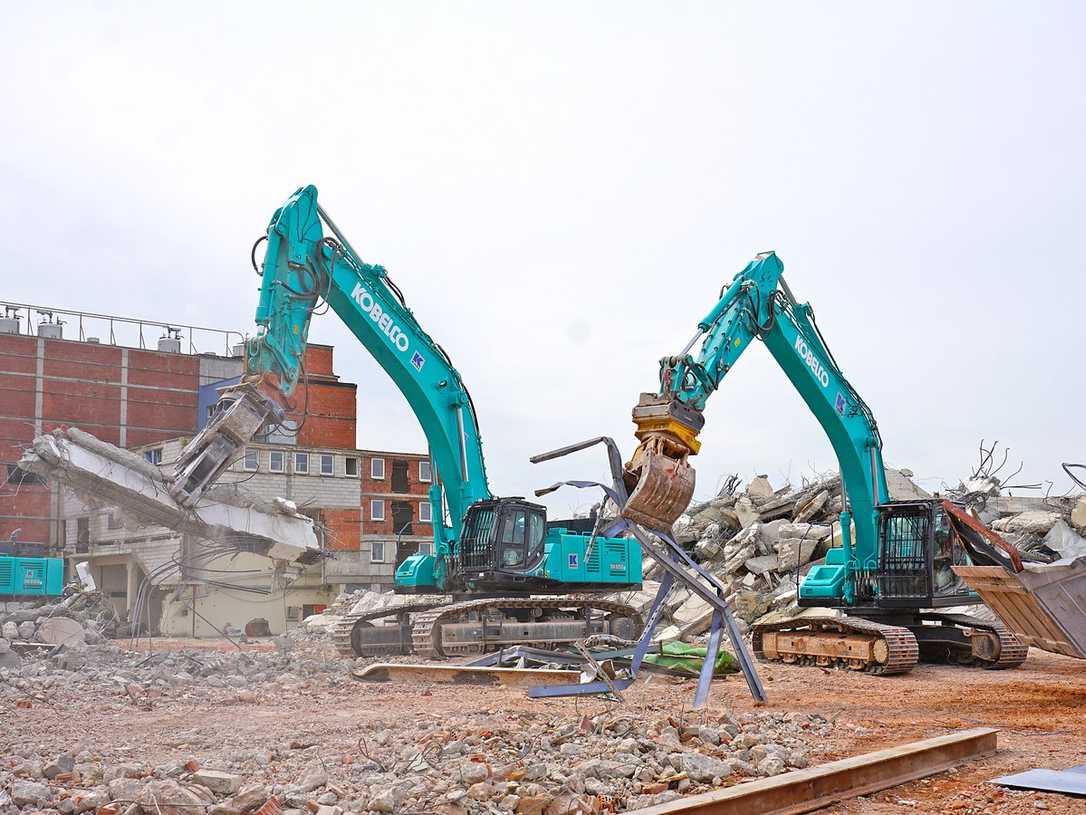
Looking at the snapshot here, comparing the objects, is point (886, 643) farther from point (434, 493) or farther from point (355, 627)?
point (355, 627)

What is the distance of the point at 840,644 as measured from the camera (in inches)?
640

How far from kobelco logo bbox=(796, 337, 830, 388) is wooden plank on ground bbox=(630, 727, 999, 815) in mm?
9839

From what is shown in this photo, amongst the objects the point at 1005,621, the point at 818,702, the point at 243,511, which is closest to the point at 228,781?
the point at 818,702

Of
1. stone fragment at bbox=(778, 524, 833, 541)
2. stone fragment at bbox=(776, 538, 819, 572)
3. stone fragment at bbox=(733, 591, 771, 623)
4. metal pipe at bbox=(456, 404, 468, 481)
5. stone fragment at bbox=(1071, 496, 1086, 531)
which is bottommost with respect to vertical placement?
stone fragment at bbox=(733, 591, 771, 623)

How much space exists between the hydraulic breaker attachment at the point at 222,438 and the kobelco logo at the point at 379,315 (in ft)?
8.43

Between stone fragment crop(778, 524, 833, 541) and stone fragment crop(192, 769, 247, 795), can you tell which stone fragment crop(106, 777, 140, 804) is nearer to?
stone fragment crop(192, 769, 247, 795)

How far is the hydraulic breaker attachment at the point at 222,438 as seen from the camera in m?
14.6

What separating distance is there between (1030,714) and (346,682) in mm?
7725

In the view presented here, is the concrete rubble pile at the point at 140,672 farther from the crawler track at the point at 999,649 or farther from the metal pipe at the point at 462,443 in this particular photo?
the crawler track at the point at 999,649

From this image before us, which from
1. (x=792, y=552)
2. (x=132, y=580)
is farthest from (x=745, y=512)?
(x=132, y=580)

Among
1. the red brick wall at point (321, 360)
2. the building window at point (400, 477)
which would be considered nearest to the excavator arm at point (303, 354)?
the building window at point (400, 477)

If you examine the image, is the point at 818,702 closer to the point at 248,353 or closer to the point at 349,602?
the point at 248,353

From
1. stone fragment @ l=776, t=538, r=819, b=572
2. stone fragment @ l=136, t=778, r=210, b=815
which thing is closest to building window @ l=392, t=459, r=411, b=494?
stone fragment @ l=776, t=538, r=819, b=572

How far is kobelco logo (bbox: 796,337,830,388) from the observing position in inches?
687
